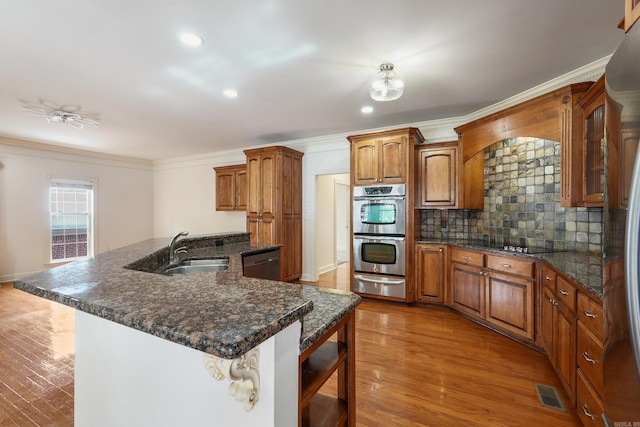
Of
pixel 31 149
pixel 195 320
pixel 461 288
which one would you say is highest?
pixel 31 149

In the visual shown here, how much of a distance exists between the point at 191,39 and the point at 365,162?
2571 millimetres

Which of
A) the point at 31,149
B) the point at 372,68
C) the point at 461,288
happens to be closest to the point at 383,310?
the point at 461,288

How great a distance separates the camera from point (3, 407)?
185 centimetres

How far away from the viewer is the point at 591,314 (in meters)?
1.50

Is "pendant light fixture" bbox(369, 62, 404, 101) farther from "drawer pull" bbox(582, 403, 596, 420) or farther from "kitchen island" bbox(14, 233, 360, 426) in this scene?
"drawer pull" bbox(582, 403, 596, 420)

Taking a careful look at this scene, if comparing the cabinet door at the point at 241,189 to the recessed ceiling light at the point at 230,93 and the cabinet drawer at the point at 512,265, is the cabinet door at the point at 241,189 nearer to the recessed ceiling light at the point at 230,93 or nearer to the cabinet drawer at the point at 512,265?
the recessed ceiling light at the point at 230,93

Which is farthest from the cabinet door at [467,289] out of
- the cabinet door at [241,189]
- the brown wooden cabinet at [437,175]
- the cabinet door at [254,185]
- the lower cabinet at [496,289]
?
the cabinet door at [241,189]

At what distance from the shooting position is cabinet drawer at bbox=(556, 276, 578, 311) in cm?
176

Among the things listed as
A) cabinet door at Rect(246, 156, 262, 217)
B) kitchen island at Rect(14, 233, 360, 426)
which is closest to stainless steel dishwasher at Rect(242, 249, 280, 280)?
kitchen island at Rect(14, 233, 360, 426)

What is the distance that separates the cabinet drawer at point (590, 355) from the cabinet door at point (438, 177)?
2.21m

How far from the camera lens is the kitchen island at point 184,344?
Answer: 658mm

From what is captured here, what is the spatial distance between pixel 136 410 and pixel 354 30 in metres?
2.48

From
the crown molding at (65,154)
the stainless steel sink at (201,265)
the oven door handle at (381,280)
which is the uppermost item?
the crown molding at (65,154)

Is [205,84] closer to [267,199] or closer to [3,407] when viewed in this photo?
[267,199]
